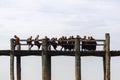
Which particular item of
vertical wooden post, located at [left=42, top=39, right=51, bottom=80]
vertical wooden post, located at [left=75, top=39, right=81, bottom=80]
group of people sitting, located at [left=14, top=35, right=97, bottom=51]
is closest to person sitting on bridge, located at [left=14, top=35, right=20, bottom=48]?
group of people sitting, located at [left=14, top=35, right=97, bottom=51]

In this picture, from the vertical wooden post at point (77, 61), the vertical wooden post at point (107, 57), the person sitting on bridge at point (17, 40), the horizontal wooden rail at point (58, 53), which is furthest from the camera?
the person sitting on bridge at point (17, 40)

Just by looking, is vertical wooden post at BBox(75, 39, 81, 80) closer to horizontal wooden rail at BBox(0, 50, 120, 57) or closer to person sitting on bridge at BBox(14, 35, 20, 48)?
horizontal wooden rail at BBox(0, 50, 120, 57)

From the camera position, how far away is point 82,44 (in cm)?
3400

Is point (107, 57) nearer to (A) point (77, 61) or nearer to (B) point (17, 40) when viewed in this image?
(A) point (77, 61)

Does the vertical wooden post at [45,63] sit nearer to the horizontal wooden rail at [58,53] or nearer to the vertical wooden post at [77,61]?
the horizontal wooden rail at [58,53]

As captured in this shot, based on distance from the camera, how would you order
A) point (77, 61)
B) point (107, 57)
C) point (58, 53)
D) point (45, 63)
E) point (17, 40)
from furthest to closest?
point (17, 40) < point (58, 53) < point (107, 57) < point (45, 63) < point (77, 61)

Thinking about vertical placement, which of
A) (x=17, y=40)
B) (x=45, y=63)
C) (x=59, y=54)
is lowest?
(x=45, y=63)

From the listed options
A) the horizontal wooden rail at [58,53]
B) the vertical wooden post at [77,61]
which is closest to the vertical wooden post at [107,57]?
the horizontal wooden rail at [58,53]

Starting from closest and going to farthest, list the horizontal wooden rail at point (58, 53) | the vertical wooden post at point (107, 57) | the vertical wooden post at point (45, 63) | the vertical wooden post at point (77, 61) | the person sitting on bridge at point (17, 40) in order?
1. the vertical wooden post at point (77, 61)
2. the vertical wooden post at point (45, 63)
3. the vertical wooden post at point (107, 57)
4. the horizontal wooden rail at point (58, 53)
5. the person sitting on bridge at point (17, 40)

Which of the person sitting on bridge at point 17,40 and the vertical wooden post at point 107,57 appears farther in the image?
the person sitting on bridge at point 17,40

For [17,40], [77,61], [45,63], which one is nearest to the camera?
[77,61]

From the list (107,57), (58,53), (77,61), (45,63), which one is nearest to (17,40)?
(45,63)

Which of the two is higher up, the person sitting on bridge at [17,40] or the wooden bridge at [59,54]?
the person sitting on bridge at [17,40]

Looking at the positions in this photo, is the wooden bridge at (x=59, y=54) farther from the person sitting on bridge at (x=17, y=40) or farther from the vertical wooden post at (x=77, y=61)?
the person sitting on bridge at (x=17, y=40)
